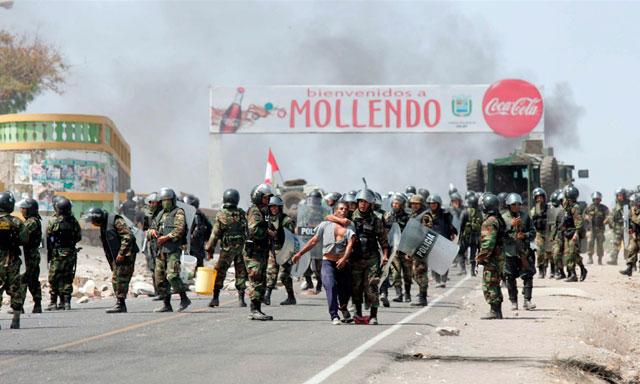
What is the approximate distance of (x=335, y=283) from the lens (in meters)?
15.9

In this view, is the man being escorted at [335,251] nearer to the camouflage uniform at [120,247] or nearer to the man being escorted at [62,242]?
the camouflage uniform at [120,247]

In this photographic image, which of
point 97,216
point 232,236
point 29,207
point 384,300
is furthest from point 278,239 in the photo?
point 29,207

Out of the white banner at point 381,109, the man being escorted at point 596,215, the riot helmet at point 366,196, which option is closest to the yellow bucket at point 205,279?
the riot helmet at point 366,196

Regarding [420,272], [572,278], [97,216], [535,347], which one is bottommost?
[535,347]

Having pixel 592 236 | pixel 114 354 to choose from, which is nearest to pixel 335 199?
pixel 114 354

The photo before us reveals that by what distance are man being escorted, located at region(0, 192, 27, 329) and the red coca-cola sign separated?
116 ft

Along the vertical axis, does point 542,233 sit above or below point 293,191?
below

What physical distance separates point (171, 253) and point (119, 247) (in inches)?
43.7

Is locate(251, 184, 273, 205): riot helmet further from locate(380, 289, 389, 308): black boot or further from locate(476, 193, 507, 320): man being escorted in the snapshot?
locate(380, 289, 389, 308): black boot

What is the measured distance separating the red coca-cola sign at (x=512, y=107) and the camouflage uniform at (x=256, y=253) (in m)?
33.4

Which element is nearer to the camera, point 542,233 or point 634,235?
point 542,233

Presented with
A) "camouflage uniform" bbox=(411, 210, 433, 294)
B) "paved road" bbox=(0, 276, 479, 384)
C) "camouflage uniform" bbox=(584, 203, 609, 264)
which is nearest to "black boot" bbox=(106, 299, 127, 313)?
"paved road" bbox=(0, 276, 479, 384)

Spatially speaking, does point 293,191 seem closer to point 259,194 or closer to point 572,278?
point 572,278

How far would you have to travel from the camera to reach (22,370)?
11.2 metres
